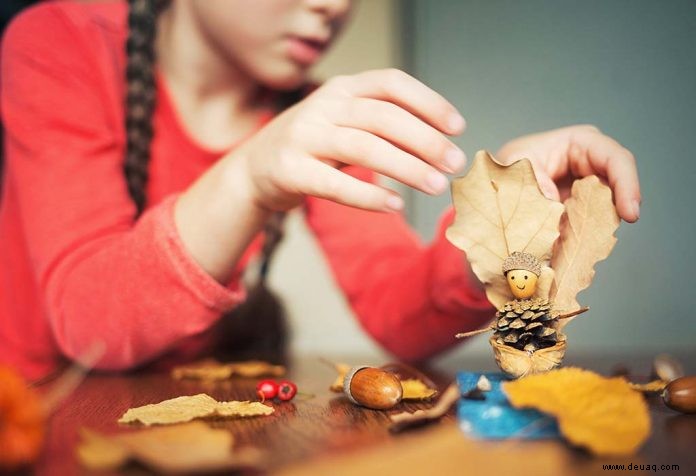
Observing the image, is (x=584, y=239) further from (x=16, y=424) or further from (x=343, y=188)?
(x=16, y=424)

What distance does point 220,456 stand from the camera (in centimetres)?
24

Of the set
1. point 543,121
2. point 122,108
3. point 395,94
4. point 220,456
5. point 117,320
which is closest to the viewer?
Result: point 220,456

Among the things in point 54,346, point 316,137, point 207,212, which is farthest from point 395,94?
point 54,346

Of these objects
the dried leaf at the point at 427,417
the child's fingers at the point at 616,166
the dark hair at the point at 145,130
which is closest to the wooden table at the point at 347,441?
the dried leaf at the point at 427,417

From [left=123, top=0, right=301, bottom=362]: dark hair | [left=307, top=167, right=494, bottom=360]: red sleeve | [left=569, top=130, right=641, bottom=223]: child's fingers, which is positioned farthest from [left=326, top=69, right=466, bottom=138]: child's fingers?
[left=123, top=0, right=301, bottom=362]: dark hair

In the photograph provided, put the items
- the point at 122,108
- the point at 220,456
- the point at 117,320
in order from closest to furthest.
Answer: the point at 220,456 < the point at 117,320 < the point at 122,108

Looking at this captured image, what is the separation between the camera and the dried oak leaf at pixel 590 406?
253 millimetres

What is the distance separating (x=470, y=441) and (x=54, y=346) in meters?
0.64

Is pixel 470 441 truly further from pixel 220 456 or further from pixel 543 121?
pixel 543 121

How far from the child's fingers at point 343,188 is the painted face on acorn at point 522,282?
0.08 meters

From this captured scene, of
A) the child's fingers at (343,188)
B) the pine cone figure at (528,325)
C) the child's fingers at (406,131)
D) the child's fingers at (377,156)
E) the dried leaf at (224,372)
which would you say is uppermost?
the child's fingers at (406,131)

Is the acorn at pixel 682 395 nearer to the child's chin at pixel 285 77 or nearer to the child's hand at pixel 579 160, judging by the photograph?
the child's hand at pixel 579 160

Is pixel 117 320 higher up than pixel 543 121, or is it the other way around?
pixel 543 121

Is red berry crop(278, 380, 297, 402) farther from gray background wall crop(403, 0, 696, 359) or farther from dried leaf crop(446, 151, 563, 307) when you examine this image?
gray background wall crop(403, 0, 696, 359)
